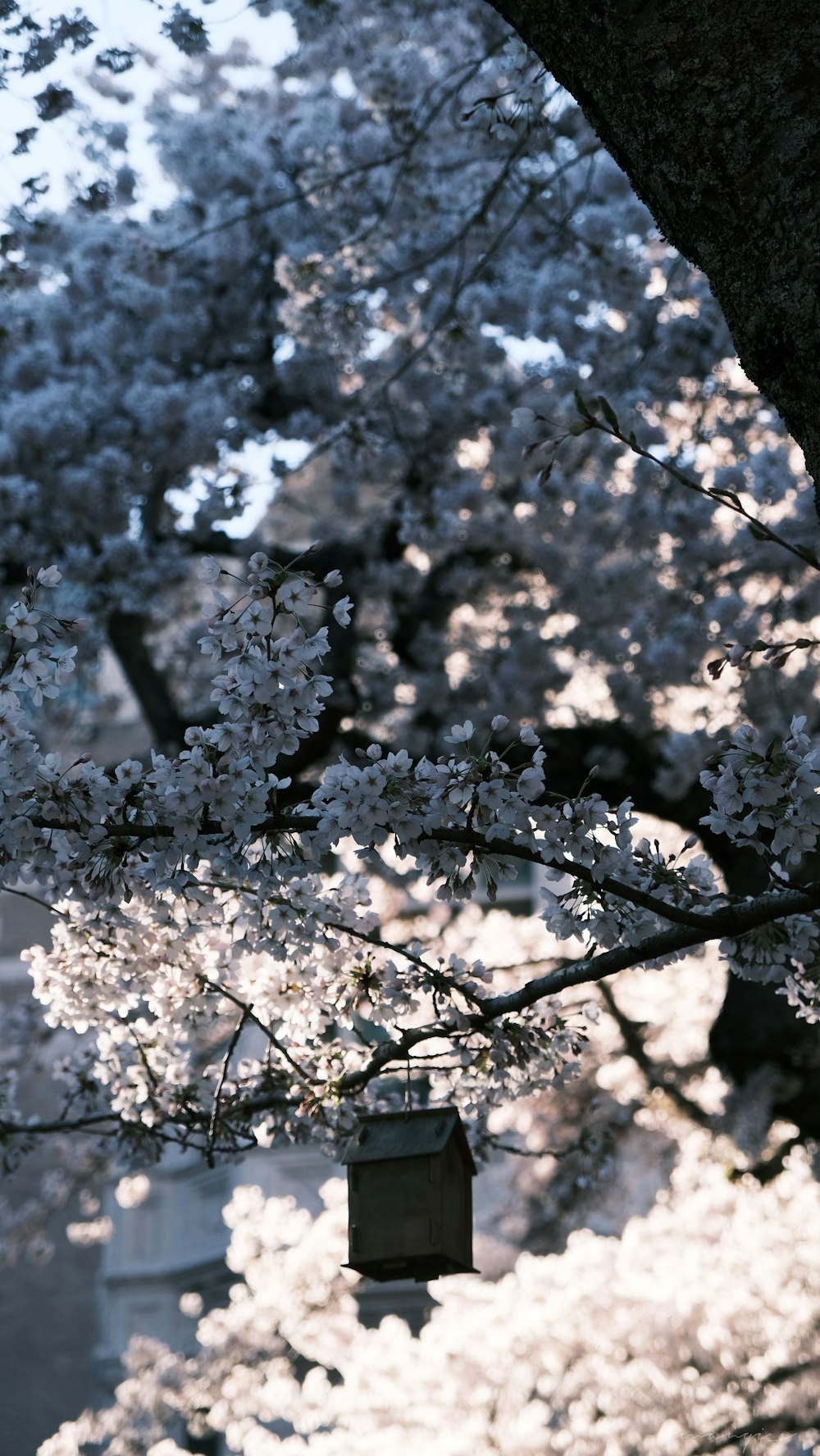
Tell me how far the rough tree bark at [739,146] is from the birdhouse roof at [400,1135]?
180cm

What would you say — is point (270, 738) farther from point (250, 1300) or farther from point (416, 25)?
point (250, 1300)

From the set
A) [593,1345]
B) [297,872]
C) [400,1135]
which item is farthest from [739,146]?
[593,1345]

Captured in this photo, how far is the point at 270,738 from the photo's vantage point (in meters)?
2.76

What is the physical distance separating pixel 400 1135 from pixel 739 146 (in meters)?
2.30

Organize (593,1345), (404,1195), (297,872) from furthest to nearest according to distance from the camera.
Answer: (593,1345) < (404,1195) < (297,872)

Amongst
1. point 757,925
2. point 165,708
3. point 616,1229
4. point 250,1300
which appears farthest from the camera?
point 616,1229

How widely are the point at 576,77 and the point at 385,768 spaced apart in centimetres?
128

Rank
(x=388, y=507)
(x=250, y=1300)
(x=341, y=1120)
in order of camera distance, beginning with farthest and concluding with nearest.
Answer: (x=250, y=1300) → (x=388, y=507) → (x=341, y=1120)

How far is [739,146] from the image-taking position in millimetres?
2367

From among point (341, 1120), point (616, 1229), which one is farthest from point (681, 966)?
point (341, 1120)

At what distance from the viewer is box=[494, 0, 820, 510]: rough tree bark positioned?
2.32 meters

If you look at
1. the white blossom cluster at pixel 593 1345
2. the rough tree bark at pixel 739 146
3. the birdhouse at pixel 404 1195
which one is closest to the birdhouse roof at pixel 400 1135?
the birdhouse at pixel 404 1195

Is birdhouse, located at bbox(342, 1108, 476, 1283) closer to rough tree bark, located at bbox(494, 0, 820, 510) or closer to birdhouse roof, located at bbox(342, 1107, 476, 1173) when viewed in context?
birdhouse roof, located at bbox(342, 1107, 476, 1173)

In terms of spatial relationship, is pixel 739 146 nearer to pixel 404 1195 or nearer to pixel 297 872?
pixel 297 872
